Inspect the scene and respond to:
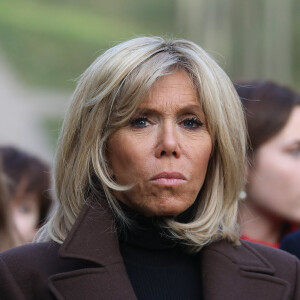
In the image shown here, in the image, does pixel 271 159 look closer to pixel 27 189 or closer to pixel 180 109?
pixel 180 109

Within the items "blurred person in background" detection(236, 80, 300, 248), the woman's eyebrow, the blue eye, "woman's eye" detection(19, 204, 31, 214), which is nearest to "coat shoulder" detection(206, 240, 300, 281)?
the woman's eyebrow

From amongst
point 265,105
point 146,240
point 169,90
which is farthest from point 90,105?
point 265,105

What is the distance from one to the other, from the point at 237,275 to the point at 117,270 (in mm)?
450

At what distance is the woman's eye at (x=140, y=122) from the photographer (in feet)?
9.87

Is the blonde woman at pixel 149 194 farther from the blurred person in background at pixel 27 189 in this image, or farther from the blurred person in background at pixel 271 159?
the blurred person in background at pixel 27 189

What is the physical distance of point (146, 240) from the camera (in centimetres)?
308

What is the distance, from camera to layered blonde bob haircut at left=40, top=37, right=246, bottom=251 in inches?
120

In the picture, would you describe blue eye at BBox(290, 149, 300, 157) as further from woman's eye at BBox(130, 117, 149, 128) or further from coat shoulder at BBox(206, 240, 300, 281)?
woman's eye at BBox(130, 117, 149, 128)

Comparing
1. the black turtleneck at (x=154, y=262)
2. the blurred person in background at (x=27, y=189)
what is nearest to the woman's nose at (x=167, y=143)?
the black turtleneck at (x=154, y=262)

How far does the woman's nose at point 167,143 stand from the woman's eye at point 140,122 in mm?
63

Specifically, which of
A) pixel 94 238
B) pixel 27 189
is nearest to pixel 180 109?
pixel 94 238

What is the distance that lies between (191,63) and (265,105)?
1.23 m

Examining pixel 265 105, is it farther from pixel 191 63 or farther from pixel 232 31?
pixel 232 31

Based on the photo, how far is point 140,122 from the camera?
3018 millimetres
